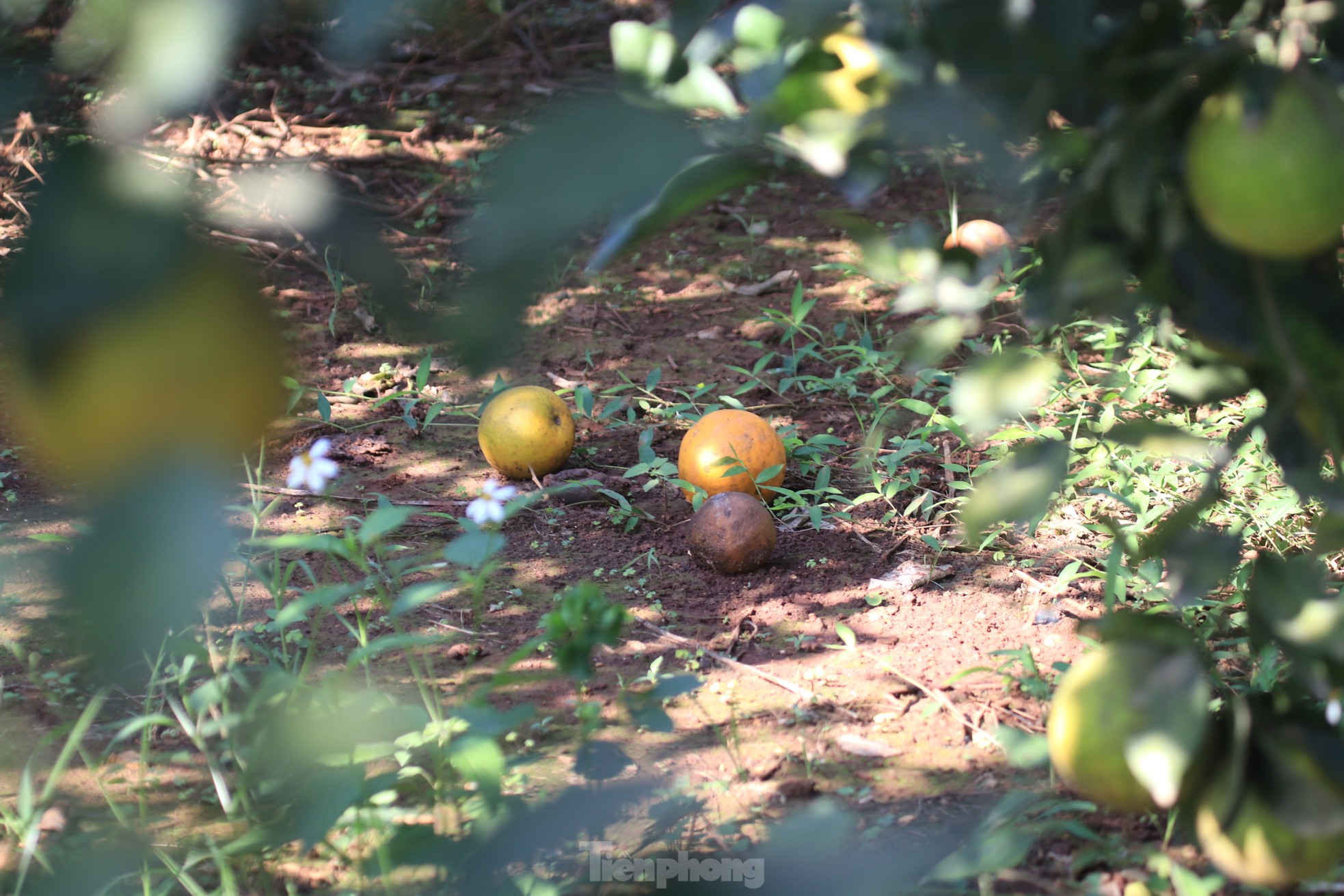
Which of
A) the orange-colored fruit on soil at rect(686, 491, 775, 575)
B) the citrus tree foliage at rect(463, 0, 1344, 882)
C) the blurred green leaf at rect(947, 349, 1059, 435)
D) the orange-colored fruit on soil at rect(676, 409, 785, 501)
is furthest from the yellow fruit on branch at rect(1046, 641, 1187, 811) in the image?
the orange-colored fruit on soil at rect(676, 409, 785, 501)

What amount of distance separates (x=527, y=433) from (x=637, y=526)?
1.32 ft

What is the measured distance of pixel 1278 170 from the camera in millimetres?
609

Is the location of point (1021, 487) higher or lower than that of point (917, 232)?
lower

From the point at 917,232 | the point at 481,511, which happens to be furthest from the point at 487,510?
the point at 917,232

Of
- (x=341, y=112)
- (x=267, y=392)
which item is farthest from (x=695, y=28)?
(x=267, y=392)

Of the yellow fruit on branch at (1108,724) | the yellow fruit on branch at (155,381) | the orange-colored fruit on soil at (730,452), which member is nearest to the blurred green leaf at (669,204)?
the yellow fruit on branch at (155,381)

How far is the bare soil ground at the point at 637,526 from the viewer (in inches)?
15.6

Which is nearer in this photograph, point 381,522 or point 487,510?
point 381,522

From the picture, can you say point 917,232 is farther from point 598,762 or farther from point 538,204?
point 598,762

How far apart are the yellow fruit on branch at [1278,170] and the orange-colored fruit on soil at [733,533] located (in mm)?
1801

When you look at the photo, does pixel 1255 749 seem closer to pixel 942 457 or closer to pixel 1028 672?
pixel 1028 672

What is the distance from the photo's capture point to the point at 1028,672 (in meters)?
1.96

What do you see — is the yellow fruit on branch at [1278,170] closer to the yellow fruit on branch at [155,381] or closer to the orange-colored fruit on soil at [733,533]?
the yellow fruit on branch at [155,381]

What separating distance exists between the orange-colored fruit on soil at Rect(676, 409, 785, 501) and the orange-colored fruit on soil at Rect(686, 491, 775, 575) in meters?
0.20
